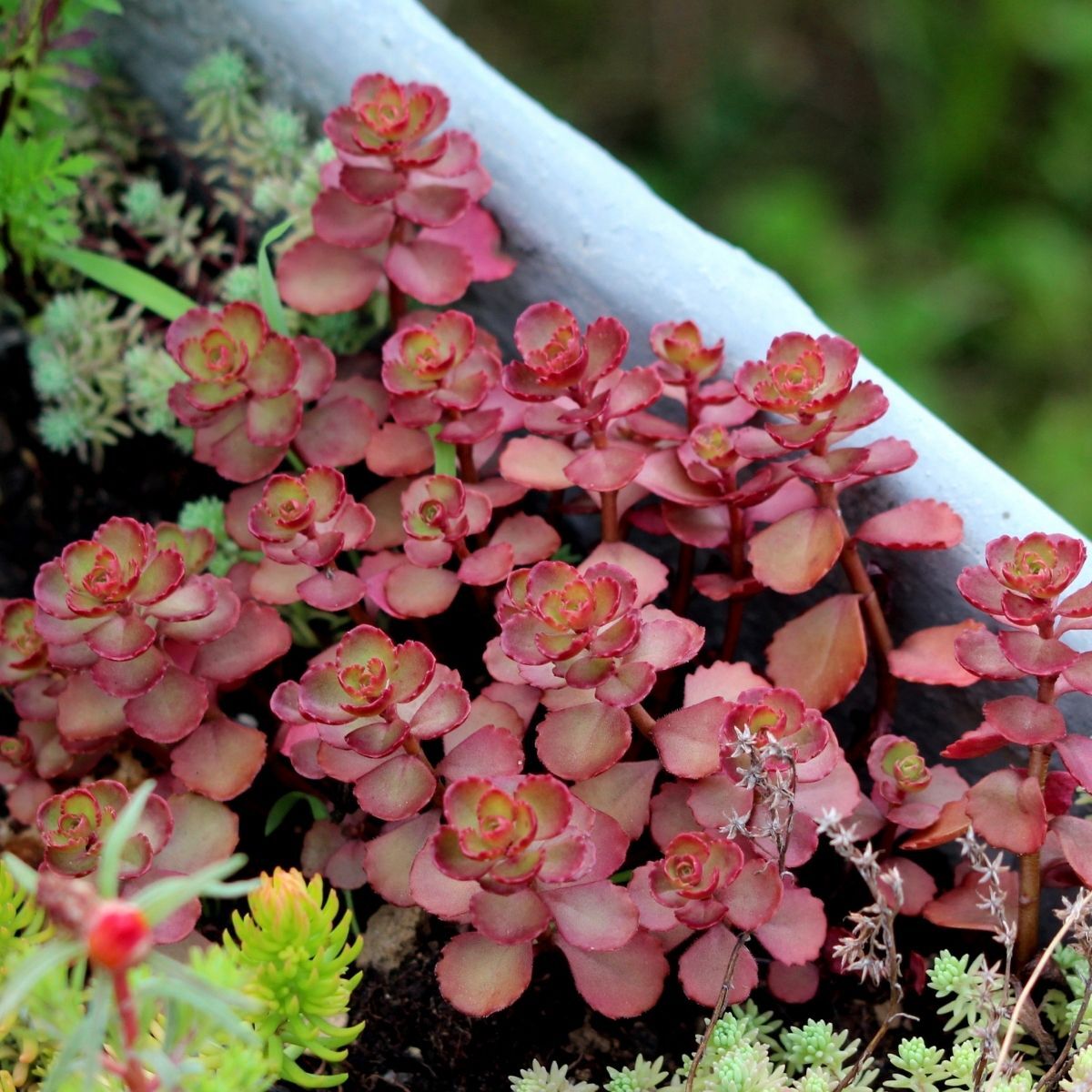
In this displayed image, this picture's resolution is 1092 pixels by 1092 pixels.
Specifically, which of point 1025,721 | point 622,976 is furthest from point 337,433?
point 1025,721

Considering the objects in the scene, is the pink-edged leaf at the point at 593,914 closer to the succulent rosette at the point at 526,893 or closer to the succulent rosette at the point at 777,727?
the succulent rosette at the point at 526,893

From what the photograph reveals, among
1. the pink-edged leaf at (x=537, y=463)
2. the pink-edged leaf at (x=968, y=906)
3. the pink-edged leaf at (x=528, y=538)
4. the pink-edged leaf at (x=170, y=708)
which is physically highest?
the pink-edged leaf at (x=537, y=463)

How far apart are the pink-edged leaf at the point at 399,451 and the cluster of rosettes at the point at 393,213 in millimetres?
138

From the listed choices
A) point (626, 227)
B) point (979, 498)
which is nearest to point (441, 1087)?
point (979, 498)

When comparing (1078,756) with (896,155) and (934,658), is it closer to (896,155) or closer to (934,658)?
(934,658)

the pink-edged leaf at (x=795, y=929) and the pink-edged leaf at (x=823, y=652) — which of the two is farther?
the pink-edged leaf at (x=823, y=652)

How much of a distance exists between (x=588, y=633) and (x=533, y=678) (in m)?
0.09

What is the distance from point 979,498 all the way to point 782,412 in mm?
250

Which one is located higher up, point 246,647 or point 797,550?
point 797,550

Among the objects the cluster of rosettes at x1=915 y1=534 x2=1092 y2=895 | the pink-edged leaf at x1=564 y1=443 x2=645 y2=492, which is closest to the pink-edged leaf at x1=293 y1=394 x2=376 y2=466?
the pink-edged leaf at x1=564 y1=443 x2=645 y2=492

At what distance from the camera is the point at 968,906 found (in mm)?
1105

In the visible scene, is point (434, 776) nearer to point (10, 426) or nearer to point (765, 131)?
point (10, 426)

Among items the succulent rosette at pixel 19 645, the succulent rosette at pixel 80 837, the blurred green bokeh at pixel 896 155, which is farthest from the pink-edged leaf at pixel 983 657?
the blurred green bokeh at pixel 896 155

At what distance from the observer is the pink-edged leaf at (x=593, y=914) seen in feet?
3.14
